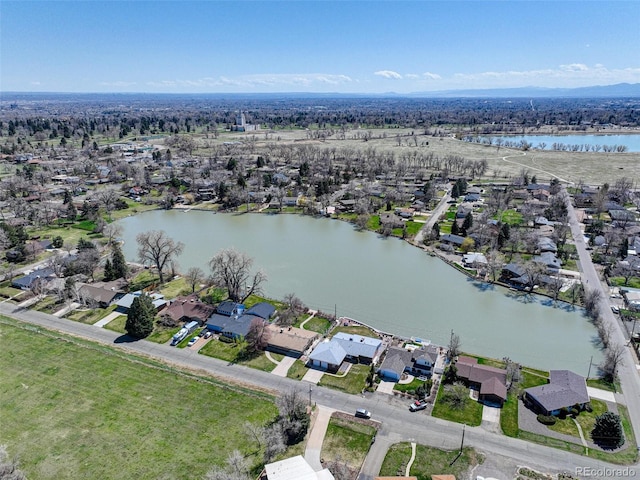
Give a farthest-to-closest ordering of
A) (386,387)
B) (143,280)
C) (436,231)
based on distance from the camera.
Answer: (436,231) → (143,280) → (386,387)

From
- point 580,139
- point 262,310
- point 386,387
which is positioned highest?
point 580,139

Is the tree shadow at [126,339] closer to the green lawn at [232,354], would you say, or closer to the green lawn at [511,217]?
the green lawn at [232,354]

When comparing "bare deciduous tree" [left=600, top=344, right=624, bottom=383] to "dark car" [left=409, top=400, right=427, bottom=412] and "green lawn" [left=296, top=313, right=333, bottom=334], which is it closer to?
"dark car" [left=409, top=400, right=427, bottom=412]

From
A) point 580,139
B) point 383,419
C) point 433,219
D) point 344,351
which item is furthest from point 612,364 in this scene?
point 580,139

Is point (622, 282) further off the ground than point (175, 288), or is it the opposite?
point (622, 282)

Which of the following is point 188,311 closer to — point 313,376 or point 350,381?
point 313,376

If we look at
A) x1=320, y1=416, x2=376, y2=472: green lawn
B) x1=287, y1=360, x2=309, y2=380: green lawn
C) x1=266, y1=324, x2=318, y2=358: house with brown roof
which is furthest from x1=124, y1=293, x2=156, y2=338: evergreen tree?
x1=320, y1=416, x2=376, y2=472: green lawn
